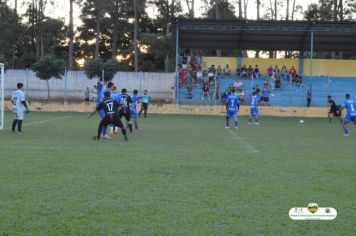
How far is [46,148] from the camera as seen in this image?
13.3 meters

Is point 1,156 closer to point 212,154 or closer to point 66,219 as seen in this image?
point 212,154

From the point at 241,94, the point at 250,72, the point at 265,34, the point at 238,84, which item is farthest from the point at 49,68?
Answer: the point at 265,34

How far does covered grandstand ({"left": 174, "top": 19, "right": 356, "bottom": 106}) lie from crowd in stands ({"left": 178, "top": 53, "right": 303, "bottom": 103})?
37 cm

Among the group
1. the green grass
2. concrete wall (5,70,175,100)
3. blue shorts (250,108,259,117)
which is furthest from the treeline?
the green grass

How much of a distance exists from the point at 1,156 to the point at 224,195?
5803 millimetres

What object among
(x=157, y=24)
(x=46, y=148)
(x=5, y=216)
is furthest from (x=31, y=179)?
(x=157, y=24)

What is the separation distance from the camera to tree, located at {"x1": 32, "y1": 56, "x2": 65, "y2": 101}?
39.1m

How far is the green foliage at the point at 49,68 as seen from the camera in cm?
3906

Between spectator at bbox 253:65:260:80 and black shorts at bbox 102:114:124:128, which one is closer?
black shorts at bbox 102:114:124:128

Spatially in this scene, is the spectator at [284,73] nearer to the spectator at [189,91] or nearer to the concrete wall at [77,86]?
the spectator at [189,91]

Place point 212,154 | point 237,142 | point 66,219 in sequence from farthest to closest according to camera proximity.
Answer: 1. point 237,142
2. point 212,154
3. point 66,219

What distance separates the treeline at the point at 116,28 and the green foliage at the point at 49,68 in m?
12.3

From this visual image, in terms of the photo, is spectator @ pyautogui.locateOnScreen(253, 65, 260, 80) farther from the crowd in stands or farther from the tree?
the tree

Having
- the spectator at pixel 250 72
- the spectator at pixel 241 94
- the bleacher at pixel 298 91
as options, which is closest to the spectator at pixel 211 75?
the bleacher at pixel 298 91
